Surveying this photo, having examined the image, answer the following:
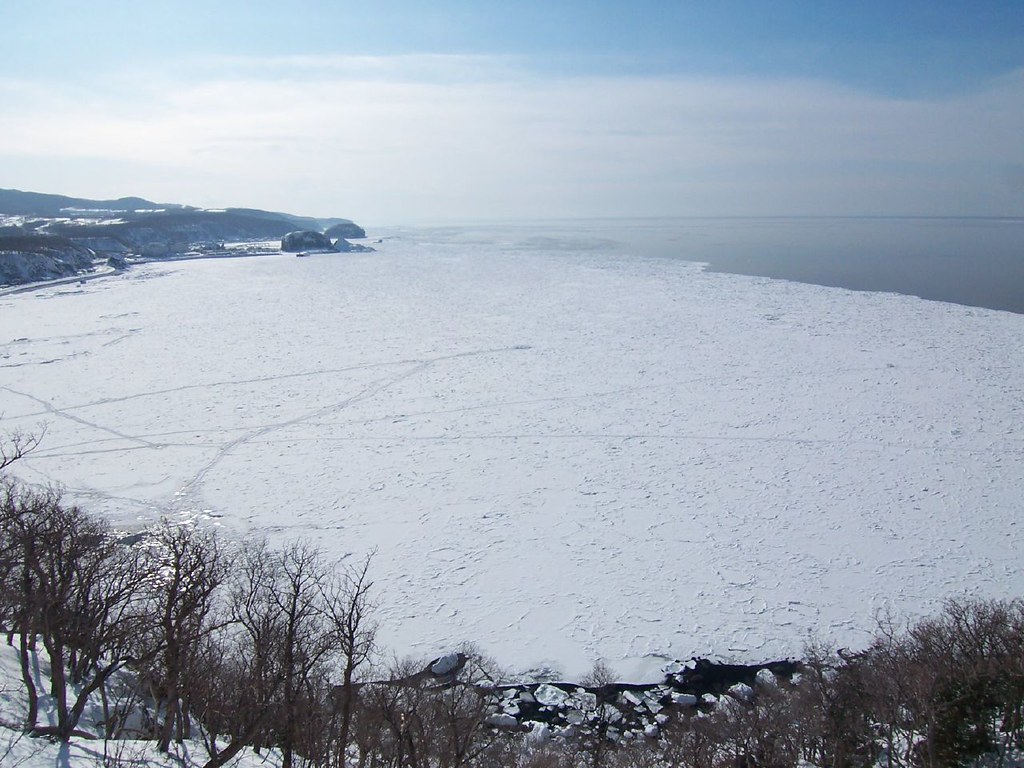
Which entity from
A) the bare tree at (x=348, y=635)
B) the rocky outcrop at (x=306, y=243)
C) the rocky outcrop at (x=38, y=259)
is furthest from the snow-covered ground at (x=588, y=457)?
the rocky outcrop at (x=306, y=243)

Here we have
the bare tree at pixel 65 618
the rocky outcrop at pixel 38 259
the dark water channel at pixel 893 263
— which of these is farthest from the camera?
the rocky outcrop at pixel 38 259

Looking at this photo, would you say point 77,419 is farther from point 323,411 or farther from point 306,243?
point 306,243

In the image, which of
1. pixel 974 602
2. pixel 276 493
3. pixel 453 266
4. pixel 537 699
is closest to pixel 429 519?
pixel 276 493

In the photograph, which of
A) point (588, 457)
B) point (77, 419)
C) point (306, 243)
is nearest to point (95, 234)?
point (306, 243)

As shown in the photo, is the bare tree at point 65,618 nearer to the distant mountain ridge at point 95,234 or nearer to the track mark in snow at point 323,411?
the track mark in snow at point 323,411

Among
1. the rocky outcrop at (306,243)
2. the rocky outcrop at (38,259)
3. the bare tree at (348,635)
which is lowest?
the bare tree at (348,635)

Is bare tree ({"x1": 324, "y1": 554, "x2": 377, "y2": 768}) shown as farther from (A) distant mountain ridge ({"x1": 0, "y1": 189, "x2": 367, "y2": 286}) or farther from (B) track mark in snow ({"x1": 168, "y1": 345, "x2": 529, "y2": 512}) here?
(A) distant mountain ridge ({"x1": 0, "y1": 189, "x2": 367, "y2": 286})

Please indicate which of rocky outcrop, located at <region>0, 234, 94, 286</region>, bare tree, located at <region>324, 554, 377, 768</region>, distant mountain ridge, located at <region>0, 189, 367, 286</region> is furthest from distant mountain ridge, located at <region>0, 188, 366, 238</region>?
bare tree, located at <region>324, 554, 377, 768</region>
